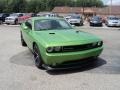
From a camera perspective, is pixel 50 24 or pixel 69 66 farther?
pixel 50 24

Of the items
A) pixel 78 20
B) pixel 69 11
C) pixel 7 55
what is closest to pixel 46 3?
pixel 69 11

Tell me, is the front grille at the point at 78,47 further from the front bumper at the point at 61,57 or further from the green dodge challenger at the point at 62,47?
the front bumper at the point at 61,57

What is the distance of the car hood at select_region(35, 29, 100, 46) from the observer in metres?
6.86

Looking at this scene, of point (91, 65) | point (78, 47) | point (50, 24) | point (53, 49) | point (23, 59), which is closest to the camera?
point (53, 49)

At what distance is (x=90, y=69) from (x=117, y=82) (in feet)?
4.06

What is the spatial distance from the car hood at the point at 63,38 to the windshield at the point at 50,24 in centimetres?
45

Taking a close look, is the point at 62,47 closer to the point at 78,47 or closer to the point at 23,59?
the point at 78,47

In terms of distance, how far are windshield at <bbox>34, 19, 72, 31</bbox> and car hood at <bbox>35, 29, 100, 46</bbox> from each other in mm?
451

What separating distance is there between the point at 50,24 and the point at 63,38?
163 cm

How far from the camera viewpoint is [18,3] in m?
76.8

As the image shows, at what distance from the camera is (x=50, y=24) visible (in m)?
8.63

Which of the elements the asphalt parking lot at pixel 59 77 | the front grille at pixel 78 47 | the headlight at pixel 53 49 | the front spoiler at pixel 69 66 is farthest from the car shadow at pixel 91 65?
the headlight at pixel 53 49

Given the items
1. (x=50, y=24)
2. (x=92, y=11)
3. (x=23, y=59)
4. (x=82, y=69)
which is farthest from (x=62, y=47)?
(x=92, y=11)

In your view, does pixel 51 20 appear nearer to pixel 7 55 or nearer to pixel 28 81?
pixel 7 55
